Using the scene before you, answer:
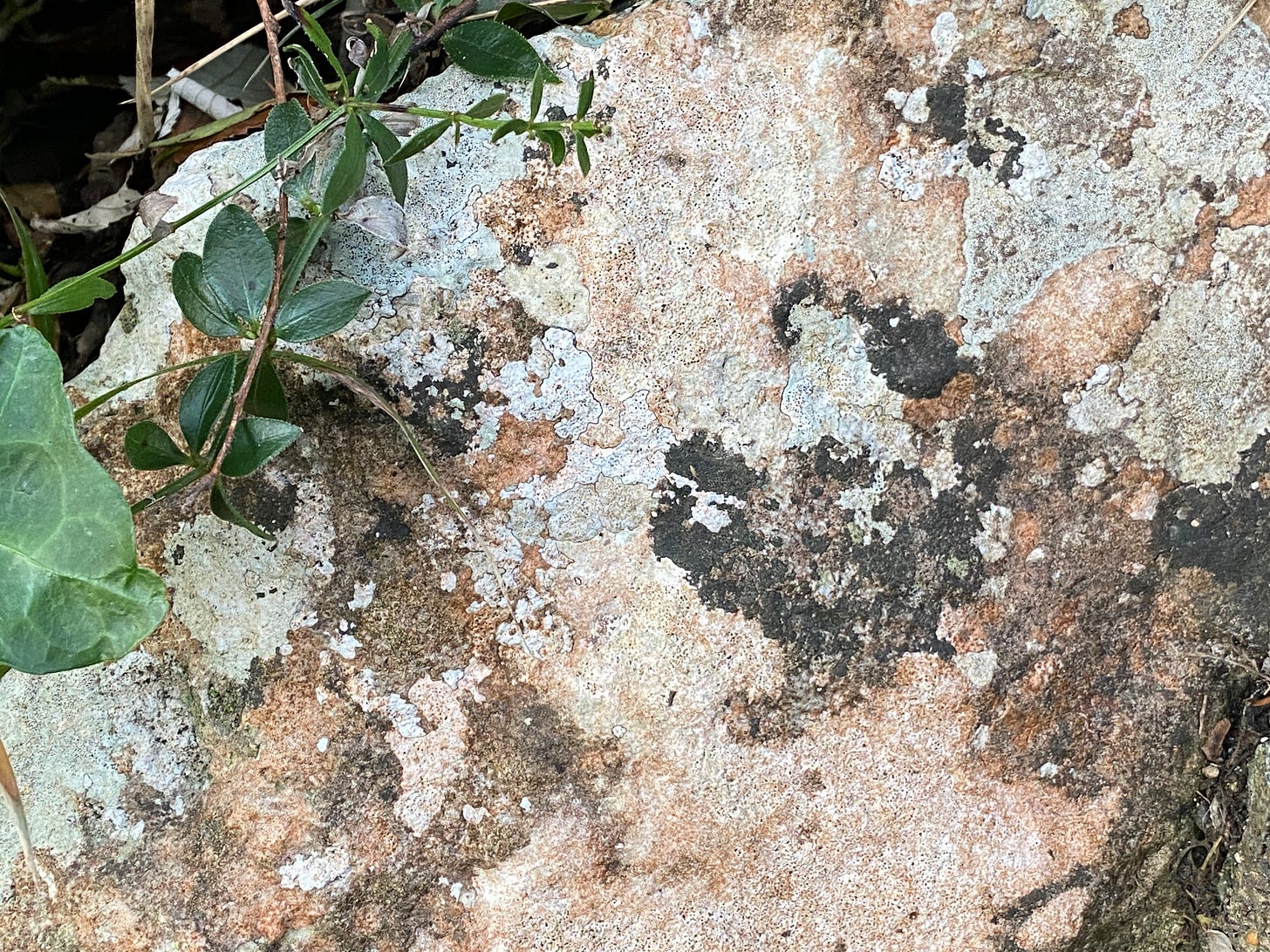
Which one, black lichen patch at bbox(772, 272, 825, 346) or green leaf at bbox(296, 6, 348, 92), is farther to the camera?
black lichen patch at bbox(772, 272, 825, 346)

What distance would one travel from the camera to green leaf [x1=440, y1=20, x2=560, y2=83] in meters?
1.20

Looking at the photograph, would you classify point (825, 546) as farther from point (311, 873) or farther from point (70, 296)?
A: point (70, 296)

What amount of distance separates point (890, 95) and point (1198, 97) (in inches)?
14.7

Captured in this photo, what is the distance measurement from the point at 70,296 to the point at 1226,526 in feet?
4.58

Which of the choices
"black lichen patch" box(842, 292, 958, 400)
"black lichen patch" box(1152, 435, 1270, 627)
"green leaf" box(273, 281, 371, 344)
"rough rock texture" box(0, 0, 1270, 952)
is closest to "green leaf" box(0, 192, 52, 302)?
"rough rock texture" box(0, 0, 1270, 952)

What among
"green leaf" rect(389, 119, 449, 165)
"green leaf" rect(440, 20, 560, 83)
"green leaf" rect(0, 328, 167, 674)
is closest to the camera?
"green leaf" rect(0, 328, 167, 674)

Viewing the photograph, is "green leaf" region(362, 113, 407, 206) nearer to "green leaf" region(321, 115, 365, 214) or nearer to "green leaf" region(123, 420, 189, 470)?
"green leaf" region(321, 115, 365, 214)

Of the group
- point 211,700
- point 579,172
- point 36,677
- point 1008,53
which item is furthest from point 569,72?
point 36,677

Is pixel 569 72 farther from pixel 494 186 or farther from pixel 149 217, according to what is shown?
pixel 149 217

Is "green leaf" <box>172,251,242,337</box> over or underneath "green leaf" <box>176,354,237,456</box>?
over

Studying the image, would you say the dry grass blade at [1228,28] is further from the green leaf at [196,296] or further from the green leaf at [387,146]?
the green leaf at [196,296]

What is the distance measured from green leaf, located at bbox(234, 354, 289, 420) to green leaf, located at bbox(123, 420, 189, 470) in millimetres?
88

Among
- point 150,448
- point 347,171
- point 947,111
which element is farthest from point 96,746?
point 947,111

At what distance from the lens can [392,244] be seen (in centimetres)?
125
